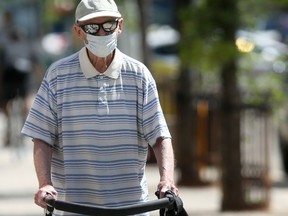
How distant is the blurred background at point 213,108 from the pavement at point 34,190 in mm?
13

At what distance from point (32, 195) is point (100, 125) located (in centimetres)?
901

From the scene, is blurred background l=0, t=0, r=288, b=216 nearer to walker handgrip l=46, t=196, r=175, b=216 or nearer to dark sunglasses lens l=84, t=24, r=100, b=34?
dark sunglasses lens l=84, t=24, r=100, b=34

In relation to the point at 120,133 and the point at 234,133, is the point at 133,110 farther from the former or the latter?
the point at 234,133

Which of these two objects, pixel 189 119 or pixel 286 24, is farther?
pixel 286 24

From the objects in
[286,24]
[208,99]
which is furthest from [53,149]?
[286,24]

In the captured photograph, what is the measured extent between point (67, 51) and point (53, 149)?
96.8 feet

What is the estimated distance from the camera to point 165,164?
250 inches

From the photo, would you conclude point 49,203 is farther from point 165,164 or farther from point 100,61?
point 100,61

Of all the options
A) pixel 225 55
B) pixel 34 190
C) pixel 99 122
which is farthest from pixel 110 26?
pixel 34 190

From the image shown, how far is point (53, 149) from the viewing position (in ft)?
21.4

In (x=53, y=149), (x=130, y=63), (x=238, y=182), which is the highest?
(x=130, y=63)

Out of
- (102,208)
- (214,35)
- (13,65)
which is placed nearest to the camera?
(102,208)

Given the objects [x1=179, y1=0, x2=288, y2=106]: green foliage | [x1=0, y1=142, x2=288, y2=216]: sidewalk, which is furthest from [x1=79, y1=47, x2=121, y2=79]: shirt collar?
[x1=179, y1=0, x2=288, y2=106]: green foliage

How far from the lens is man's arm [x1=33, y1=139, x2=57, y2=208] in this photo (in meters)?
6.12
